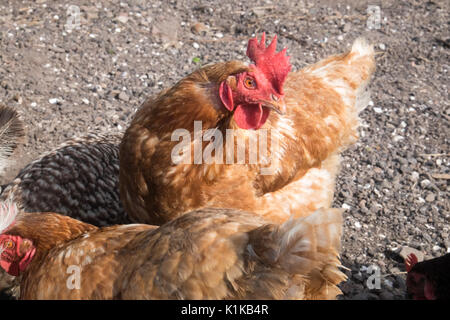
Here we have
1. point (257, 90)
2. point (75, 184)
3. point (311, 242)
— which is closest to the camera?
point (311, 242)

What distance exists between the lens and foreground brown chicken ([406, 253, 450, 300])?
1994 mm

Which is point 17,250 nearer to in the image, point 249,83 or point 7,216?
point 7,216

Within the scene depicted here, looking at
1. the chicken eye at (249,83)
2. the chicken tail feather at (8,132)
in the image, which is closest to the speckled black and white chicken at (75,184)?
the chicken tail feather at (8,132)

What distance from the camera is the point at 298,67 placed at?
13.8 ft

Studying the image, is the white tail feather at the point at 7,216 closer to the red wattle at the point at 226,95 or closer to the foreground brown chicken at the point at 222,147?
the foreground brown chicken at the point at 222,147

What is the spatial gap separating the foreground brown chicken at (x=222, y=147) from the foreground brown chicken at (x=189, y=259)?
1.24 feet

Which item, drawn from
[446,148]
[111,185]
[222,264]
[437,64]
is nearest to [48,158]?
[111,185]

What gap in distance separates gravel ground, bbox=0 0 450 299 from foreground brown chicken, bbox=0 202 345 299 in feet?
4.22

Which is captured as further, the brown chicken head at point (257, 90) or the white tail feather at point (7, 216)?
the brown chicken head at point (257, 90)

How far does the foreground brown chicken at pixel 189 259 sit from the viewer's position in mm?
1283

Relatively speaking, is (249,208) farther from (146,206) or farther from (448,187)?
(448,187)

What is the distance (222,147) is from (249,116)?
0.67 feet

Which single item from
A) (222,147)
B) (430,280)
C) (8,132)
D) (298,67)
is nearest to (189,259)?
(222,147)

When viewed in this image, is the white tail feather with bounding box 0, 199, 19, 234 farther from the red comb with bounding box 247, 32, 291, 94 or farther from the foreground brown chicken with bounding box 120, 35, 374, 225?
the red comb with bounding box 247, 32, 291, 94
